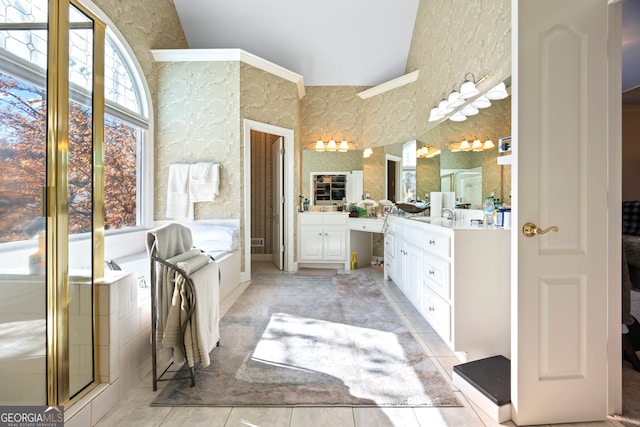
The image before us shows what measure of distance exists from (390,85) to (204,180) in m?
3.24

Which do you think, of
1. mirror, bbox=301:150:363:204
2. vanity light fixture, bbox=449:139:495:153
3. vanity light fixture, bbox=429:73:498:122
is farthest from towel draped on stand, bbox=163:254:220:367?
mirror, bbox=301:150:363:204

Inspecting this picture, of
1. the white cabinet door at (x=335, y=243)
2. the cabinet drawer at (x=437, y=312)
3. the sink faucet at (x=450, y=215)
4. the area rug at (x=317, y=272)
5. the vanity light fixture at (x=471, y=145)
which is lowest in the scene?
the area rug at (x=317, y=272)

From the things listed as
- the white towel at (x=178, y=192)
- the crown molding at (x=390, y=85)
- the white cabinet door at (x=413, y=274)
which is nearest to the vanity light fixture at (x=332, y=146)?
the crown molding at (x=390, y=85)

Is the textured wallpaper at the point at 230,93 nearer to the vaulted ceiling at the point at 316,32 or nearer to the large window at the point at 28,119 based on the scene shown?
the vaulted ceiling at the point at 316,32

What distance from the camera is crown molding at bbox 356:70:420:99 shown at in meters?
4.62

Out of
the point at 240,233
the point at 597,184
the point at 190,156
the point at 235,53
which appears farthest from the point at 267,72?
the point at 597,184

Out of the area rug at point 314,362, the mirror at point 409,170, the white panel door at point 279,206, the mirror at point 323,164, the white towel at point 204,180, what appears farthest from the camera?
the mirror at point 323,164

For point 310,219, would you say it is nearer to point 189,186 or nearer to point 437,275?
point 189,186

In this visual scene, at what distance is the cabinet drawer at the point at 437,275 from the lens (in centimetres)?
214

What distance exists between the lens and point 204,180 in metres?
3.99

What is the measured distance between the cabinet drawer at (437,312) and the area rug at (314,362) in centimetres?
20

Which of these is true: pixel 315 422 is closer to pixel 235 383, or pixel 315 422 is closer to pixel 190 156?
pixel 235 383

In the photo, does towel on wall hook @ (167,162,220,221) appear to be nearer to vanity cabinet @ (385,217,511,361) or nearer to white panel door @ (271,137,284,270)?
white panel door @ (271,137,284,270)

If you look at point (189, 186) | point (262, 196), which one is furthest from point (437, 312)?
point (262, 196)
